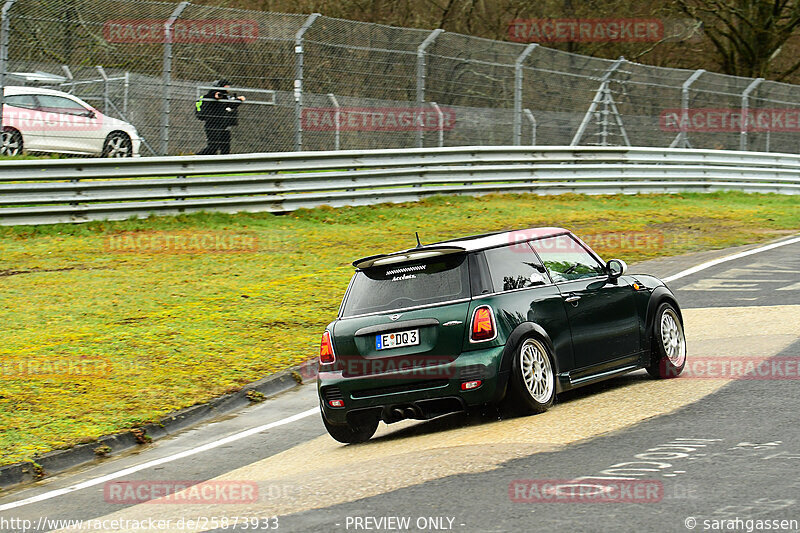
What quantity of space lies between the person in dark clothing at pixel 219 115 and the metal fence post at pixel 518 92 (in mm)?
7095

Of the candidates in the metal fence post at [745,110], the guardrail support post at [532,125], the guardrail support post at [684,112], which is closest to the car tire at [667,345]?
the guardrail support post at [532,125]

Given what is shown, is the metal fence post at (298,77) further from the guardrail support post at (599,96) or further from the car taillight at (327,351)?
the car taillight at (327,351)

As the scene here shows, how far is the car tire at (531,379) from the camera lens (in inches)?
309

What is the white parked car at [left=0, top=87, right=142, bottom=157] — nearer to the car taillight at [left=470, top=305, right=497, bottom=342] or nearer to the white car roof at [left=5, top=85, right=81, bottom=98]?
the white car roof at [left=5, top=85, right=81, bottom=98]

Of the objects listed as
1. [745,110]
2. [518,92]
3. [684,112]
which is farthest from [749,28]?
[518,92]

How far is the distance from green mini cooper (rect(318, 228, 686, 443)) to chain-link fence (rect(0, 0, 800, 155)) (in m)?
10.8

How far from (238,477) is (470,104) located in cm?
1666

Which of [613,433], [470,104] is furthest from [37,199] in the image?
[613,433]

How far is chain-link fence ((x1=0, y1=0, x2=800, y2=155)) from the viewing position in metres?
17.6

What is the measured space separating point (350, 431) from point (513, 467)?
1.96m

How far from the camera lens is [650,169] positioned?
85.4 ft

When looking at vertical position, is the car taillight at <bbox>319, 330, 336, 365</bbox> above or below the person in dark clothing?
below

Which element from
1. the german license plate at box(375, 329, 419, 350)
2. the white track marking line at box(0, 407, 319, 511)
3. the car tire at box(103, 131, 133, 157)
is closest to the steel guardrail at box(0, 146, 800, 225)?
the car tire at box(103, 131, 133, 157)

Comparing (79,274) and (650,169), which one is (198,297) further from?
(650,169)
